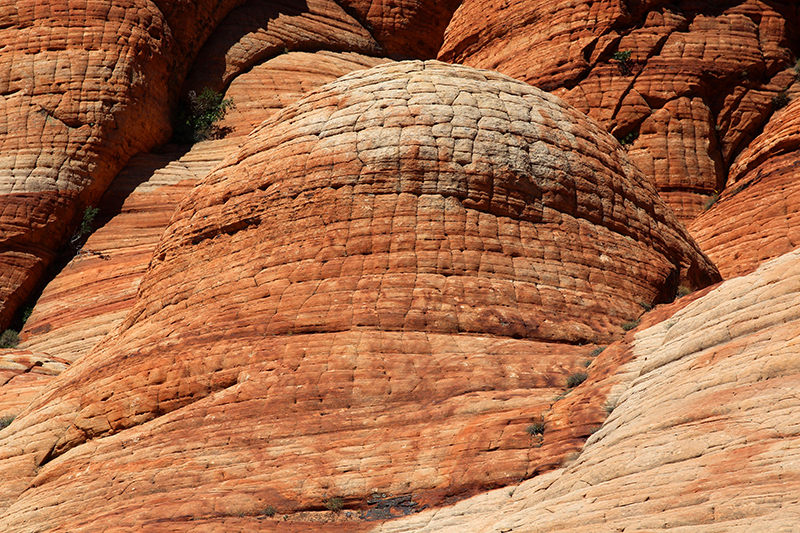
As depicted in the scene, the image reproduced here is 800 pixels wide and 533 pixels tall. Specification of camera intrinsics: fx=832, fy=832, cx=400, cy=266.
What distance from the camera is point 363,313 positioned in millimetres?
14008

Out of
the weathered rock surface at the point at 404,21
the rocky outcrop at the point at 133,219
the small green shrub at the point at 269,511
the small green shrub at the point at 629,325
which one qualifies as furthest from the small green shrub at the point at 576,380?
A: the weathered rock surface at the point at 404,21

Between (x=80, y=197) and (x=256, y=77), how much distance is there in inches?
363

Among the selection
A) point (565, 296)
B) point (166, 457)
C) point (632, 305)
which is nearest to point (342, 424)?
point (166, 457)

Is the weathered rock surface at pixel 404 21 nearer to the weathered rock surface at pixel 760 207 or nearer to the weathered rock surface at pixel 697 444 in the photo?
the weathered rock surface at pixel 760 207

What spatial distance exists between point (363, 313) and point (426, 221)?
88.7 inches

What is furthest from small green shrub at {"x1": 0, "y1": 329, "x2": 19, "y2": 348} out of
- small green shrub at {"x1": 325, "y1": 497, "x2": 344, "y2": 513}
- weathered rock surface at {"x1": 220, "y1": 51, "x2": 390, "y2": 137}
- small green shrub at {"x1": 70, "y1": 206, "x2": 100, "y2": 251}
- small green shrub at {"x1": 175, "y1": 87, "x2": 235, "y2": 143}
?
small green shrub at {"x1": 325, "y1": 497, "x2": 344, "y2": 513}

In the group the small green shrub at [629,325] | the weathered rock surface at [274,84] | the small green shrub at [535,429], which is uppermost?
the weathered rock surface at [274,84]

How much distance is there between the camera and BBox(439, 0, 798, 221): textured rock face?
26109 millimetres

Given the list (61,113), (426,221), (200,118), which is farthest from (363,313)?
(200,118)

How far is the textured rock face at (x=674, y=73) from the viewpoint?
26.1 meters

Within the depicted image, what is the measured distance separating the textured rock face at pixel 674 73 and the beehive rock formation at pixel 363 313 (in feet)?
26.9

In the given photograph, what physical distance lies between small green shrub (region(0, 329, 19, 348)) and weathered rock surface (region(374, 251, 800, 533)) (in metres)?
19.1

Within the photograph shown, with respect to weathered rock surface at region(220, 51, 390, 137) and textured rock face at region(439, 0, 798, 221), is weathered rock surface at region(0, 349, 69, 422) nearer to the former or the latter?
weathered rock surface at region(220, 51, 390, 137)

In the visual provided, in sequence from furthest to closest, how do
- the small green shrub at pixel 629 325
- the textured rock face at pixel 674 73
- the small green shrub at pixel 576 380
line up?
the textured rock face at pixel 674 73 → the small green shrub at pixel 629 325 → the small green shrub at pixel 576 380
